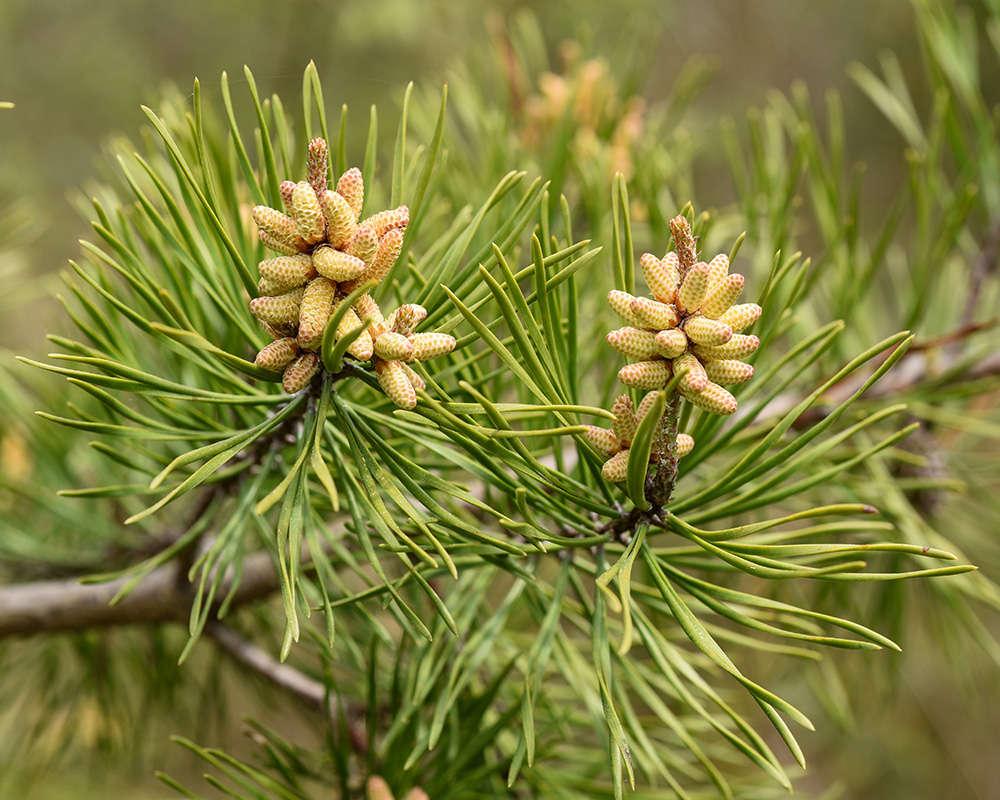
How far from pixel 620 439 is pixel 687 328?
0.05 metres

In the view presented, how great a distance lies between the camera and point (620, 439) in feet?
0.82

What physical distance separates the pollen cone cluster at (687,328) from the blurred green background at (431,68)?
4.19 feet

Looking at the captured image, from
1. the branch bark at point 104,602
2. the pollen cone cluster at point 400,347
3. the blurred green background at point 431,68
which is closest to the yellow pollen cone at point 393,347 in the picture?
the pollen cone cluster at point 400,347

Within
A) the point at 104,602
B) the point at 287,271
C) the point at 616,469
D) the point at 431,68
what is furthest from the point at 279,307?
the point at 431,68

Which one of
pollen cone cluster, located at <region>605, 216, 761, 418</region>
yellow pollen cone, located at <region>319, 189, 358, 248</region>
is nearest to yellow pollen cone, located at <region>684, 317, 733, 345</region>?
pollen cone cluster, located at <region>605, 216, 761, 418</region>

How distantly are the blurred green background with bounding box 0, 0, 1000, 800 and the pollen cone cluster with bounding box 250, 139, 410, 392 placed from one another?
1252 mm

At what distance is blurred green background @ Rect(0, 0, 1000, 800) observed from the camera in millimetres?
1737

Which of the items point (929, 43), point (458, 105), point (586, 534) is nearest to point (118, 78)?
point (458, 105)

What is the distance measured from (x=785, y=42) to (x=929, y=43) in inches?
96.1

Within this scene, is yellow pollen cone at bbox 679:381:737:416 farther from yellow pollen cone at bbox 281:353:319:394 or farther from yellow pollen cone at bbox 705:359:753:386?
yellow pollen cone at bbox 281:353:319:394

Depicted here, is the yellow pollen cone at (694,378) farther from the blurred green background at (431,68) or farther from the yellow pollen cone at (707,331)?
the blurred green background at (431,68)

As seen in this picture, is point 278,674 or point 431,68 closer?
point 278,674

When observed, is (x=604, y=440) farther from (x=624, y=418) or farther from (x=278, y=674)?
(x=278, y=674)

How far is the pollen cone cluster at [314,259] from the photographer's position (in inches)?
8.5
